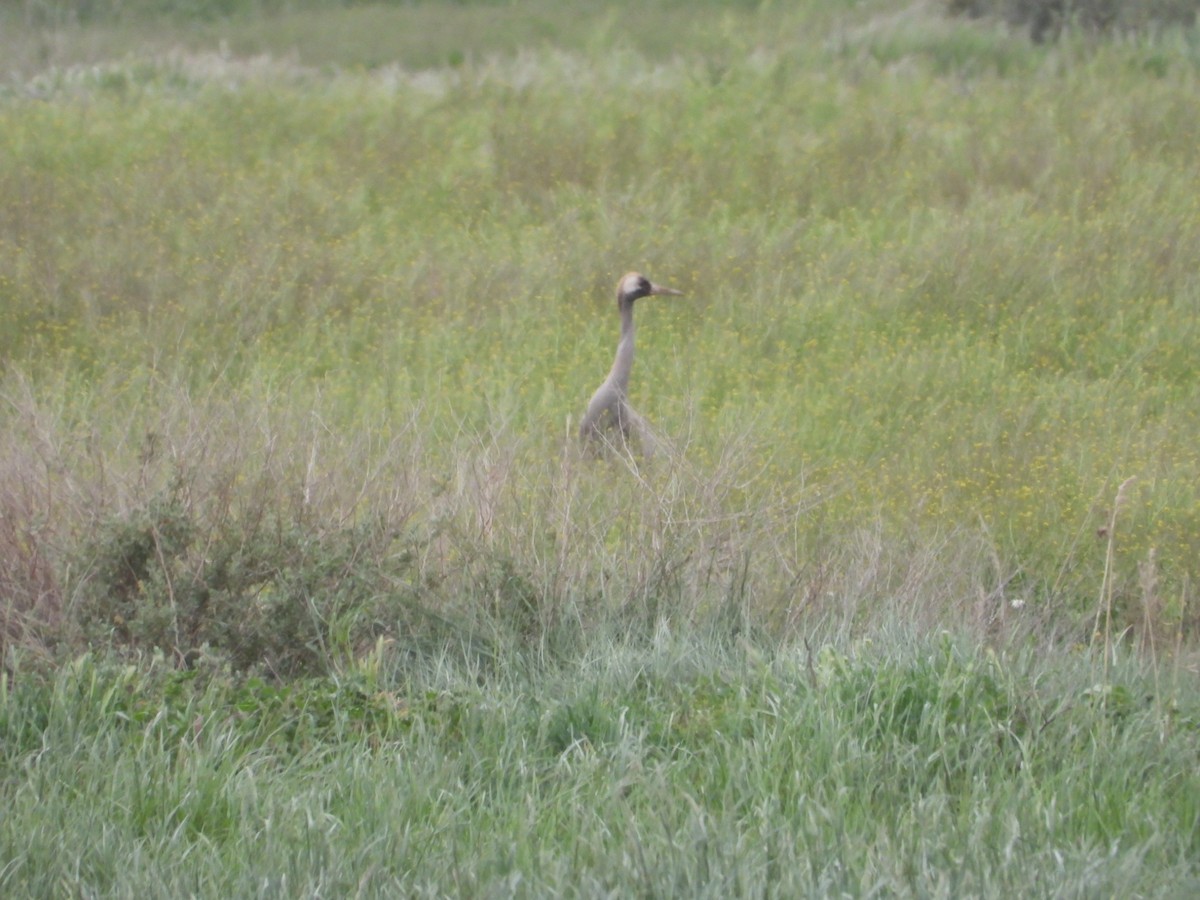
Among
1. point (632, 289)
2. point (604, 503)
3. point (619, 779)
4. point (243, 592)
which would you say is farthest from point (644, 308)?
point (619, 779)

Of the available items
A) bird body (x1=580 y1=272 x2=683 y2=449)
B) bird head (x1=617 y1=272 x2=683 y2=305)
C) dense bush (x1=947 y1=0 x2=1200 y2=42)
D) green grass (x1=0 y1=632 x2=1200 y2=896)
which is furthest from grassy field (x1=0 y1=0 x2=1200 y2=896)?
dense bush (x1=947 y1=0 x2=1200 y2=42)

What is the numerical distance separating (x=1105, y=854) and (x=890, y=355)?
6883 mm

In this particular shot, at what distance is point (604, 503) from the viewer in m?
6.96

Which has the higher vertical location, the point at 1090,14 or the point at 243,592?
the point at 1090,14

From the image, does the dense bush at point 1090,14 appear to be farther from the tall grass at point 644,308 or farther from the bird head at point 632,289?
the bird head at point 632,289

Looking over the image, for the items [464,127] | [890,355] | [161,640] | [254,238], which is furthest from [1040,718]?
[464,127]

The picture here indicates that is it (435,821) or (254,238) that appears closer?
(435,821)

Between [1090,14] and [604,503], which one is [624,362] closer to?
[604,503]

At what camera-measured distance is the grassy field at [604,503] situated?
448cm

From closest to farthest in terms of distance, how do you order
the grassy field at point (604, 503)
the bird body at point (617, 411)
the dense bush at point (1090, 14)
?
the grassy field at point (604, 503)
the bird body at point (617, 411)
the dense bush at point (1090, 14)

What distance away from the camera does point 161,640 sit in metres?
5.89

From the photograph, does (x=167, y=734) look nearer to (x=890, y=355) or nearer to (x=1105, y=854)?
(x=1105, y=854)

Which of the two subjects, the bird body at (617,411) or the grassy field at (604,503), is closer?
the grassy field at (604,503)

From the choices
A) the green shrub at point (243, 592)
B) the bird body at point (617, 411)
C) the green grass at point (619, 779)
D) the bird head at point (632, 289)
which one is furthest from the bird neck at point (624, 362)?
the green grass at point (619, 779)
